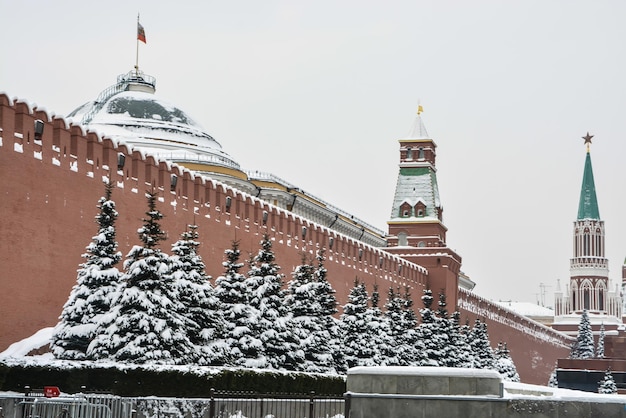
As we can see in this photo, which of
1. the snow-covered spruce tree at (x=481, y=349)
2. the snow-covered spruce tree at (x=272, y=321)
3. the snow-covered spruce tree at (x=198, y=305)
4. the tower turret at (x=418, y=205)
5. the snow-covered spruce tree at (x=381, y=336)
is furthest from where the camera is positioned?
the tower turret at (x=418, y=205)

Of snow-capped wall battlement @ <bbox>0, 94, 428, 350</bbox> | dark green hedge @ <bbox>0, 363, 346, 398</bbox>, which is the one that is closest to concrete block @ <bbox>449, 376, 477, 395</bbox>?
dark green hedge @ <bbox>0, 363, 346, 398</bbox>

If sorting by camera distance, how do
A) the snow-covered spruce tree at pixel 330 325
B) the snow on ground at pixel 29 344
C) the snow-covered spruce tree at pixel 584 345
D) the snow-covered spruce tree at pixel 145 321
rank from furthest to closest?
the snow-covered spruce tree at pixel 584 345 < the snow-covered spruce tree at pixel 330 325 < the snow on ground at pixel 29 344 < the snow-covered spruce tree at pixel 145 321

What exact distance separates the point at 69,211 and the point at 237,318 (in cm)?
428

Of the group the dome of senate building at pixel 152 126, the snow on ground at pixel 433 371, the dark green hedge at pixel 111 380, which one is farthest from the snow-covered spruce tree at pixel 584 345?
the dark green hedge at pixel 111 380

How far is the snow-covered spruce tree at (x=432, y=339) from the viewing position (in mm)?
41531

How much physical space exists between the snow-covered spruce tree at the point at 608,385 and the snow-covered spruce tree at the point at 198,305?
35.8 meters

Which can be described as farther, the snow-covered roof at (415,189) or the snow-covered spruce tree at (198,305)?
the snow-covered roof at (415,189)

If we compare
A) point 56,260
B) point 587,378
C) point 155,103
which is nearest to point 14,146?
point 56,260

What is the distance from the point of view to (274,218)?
38469 mm

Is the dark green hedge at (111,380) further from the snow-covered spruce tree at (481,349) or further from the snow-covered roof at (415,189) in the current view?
the snow-covered roof at (415,189)

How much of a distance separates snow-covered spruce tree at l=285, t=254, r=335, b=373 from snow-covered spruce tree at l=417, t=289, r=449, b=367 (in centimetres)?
1140

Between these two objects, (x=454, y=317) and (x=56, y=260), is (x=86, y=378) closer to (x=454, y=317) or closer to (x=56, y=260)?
(x=56, y=260)

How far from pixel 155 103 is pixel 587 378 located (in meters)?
27.1

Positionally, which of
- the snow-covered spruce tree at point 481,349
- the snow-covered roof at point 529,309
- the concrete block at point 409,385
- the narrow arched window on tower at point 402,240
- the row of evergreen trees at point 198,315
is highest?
the snow-covered roof at point 529,309
